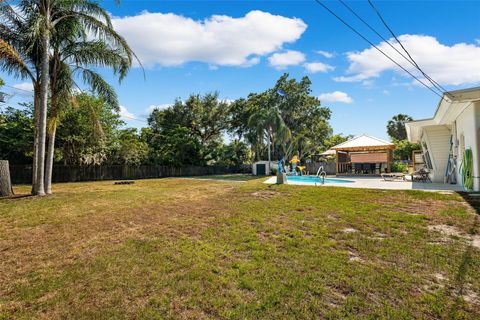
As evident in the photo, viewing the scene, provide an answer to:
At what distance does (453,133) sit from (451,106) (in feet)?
11.1

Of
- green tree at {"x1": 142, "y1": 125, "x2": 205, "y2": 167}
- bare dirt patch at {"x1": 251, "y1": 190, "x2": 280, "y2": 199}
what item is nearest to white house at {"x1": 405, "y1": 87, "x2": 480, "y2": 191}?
bare dirt patch at {"x1": 251, "y1": 190, "x2": 280, "y2": 199}

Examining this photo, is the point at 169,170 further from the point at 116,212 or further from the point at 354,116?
the point at 116,212

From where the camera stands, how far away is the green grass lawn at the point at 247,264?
8.26 ft

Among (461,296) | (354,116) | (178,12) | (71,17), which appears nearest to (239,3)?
(178,12)

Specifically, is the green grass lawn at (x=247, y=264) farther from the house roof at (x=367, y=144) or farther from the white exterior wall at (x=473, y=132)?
the house roof at (x=367, y=144)

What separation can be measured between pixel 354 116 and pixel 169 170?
18045 millimetres

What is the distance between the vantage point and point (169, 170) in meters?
26.8

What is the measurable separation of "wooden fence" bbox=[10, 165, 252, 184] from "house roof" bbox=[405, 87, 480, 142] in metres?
21.0

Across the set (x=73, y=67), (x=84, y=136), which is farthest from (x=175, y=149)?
(x=73, y=67)

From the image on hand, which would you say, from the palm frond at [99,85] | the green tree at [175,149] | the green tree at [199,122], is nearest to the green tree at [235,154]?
the green tree at [199,122]

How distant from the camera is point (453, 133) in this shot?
10523 millimetres

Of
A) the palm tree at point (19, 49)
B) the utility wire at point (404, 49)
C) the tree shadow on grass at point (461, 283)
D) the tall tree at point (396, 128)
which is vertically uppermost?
the tall tree at point (396, 128)

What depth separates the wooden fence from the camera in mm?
17906

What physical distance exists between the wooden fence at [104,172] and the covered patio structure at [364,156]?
1580 cm
